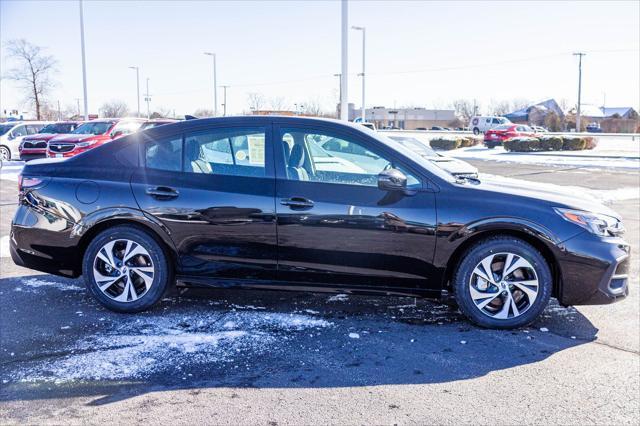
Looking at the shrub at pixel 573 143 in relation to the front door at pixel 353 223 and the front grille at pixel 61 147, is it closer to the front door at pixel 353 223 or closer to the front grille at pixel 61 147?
the front grille at pixel 61 147

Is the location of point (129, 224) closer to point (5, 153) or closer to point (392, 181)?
point (392, 181)

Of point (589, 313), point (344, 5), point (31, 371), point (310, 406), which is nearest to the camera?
point (310, 406)

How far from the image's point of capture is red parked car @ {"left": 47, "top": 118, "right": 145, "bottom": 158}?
1823cm

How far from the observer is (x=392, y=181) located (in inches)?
177

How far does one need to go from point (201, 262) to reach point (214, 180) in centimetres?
67

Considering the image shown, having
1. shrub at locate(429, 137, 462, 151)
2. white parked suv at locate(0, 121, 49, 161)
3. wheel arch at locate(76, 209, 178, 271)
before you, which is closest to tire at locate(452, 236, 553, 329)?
wheel arch at locate(76, 209, 178, 271)

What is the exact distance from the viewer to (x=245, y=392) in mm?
3498

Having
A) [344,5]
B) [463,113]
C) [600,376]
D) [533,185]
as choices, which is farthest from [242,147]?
[463,113]

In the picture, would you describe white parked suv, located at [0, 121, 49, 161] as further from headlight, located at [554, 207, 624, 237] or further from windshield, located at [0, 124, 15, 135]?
headlight, located at [554, 207, 624, 237]

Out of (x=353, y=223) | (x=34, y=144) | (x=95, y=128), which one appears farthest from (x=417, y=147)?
(x=34, y=144)

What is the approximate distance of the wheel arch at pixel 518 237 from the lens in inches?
177

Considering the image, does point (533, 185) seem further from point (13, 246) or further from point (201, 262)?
point (13, 246)

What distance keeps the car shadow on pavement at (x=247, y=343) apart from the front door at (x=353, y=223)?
1.34ft

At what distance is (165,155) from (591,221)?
11.2 feet
